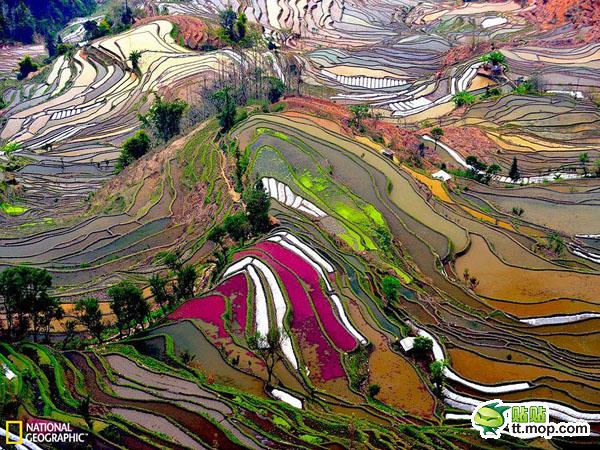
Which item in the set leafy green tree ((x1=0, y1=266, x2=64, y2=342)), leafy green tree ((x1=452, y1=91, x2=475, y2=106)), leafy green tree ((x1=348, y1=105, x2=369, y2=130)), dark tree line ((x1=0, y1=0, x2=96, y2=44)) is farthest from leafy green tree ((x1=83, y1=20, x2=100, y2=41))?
leafy green tree ((x1=0, y1=266, x2=64, y2=342))

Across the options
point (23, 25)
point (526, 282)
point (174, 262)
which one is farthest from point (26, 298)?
point (23, 25)

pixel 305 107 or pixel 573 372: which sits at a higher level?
pixel 305 107

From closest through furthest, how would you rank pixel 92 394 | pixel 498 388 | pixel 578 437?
1. pixel 578 437
2. pixel 92 394
3. pixel 498 388

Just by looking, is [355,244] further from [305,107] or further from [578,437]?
[305,107]

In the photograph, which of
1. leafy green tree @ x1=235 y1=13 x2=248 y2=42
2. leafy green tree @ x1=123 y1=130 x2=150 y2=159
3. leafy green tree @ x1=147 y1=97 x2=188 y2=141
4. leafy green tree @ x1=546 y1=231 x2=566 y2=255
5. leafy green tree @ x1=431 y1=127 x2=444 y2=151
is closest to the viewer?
leafy green tree @ x1=546 y1=231 x2=566 y2=255

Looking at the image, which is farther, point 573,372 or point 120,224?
point 120,224

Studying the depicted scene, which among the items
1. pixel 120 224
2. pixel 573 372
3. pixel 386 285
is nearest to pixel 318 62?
pixel 120 224

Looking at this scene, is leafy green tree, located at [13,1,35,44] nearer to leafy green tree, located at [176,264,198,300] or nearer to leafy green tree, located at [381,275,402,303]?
leafy green tree, located at [176,264,198,300]
